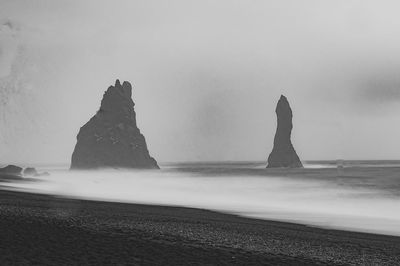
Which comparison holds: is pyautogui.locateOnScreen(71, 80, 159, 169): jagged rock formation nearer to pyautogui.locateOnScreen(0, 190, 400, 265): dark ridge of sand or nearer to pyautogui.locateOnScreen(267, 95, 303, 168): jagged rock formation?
pyautogui.locateOnScreen(267, 95, 303, 168): jagged rock formation

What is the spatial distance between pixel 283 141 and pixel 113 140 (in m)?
72.4

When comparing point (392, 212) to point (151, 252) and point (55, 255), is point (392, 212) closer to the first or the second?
point (151, 252)

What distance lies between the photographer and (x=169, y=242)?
21.0 meters

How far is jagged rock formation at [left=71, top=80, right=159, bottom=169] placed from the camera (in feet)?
551

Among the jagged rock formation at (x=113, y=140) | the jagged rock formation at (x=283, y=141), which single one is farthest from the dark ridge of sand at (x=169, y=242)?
the jagged rock formation at (x=283, y=141)

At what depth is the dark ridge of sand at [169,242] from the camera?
1703 centimetres

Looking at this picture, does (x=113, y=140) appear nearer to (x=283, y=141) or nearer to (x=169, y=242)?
(x=283, y=141)

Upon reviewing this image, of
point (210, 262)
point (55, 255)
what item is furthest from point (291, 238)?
point (55, 255)

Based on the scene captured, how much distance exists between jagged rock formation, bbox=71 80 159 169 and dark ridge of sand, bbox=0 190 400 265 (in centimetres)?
14008

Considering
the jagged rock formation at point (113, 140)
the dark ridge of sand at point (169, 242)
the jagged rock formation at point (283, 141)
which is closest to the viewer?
the dark ridge of sand at point (169, 242)

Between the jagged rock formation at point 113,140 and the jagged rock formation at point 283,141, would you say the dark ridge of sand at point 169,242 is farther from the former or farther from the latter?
the jagged rock formation at point 283,141

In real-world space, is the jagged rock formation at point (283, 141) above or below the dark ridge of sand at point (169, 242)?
above

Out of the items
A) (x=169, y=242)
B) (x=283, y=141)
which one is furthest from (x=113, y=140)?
(x=169, y=242)

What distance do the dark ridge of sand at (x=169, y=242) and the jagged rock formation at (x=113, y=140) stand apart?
460 feet
